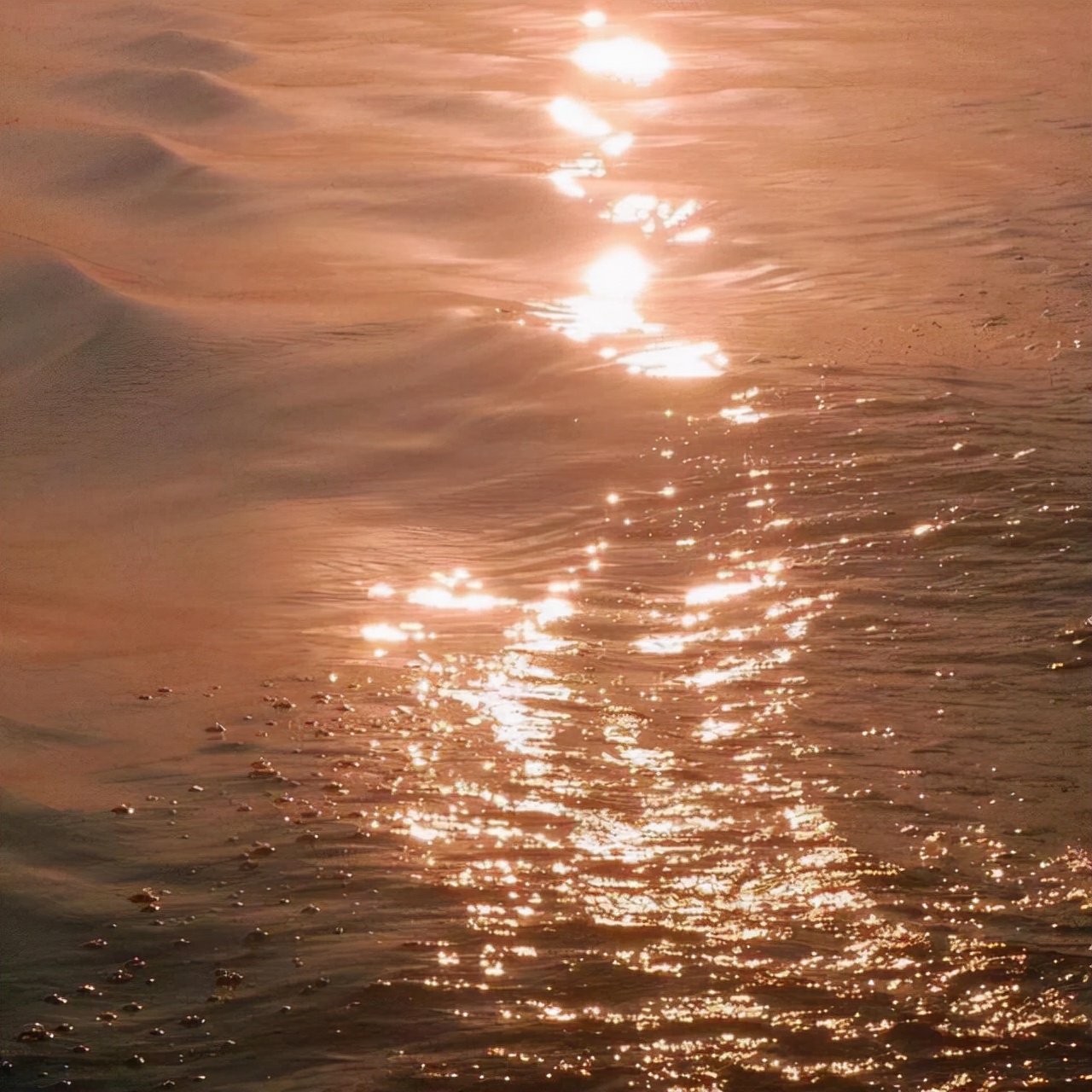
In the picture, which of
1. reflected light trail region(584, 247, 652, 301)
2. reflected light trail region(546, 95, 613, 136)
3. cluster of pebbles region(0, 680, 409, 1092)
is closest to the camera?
cluster of pebbles region(0, 680, 409, 1092)

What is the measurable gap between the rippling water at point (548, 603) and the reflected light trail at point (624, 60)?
107 cm

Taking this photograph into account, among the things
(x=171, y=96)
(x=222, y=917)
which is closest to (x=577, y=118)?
(x=171, y=96)

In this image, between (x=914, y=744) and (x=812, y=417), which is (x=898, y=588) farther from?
(x=812, y=417)

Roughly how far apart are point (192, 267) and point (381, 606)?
9.03 ft

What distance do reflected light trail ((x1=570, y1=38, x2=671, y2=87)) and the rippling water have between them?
1.07m

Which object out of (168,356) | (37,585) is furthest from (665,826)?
(168,356)

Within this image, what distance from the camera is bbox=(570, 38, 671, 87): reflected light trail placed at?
8.79 m

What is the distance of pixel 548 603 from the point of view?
394cm

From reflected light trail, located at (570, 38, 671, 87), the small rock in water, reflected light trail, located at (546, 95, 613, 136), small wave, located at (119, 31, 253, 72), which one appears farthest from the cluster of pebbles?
small wave, located at (119, 31, 253, 72)

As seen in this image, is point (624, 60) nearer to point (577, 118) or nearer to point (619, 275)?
point (577, 118)

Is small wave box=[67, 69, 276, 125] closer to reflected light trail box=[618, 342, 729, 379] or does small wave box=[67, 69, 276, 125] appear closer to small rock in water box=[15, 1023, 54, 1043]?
reflected light trail box=[618, 342, 729, 379]

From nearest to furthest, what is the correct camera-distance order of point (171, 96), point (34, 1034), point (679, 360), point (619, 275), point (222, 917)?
point (34, 1034) → point (222, 917) → point (679, 360) → point (619, 275) → point (171, 96)

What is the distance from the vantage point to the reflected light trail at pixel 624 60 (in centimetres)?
879

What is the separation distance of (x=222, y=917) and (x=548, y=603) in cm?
132
